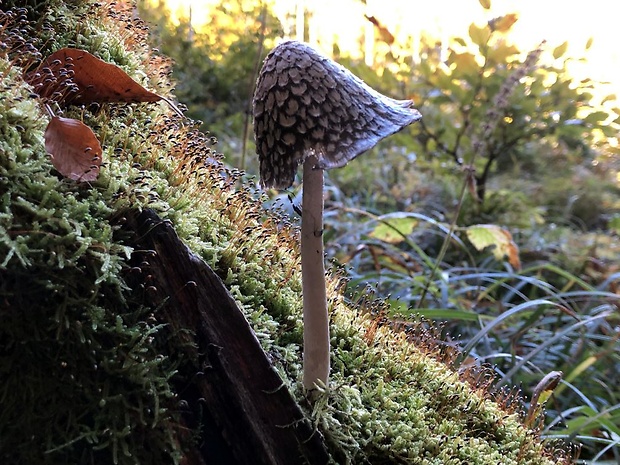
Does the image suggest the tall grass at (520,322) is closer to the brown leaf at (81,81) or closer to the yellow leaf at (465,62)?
the yellow leaf at (465,62)

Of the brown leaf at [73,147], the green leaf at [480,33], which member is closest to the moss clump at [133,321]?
the brown leaf at [73,147]

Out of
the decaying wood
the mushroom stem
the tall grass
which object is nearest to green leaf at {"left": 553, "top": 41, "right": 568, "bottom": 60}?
the tall grass

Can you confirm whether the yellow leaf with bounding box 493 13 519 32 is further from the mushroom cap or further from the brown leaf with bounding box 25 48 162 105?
the brown leaf with bounding box 25 48 162 105

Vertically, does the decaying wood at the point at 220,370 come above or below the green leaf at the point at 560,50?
below

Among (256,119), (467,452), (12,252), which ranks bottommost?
(467,452)

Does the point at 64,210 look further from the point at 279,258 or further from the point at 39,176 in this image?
the point at 279,258

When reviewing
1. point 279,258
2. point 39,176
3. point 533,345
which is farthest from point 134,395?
point 533,345
